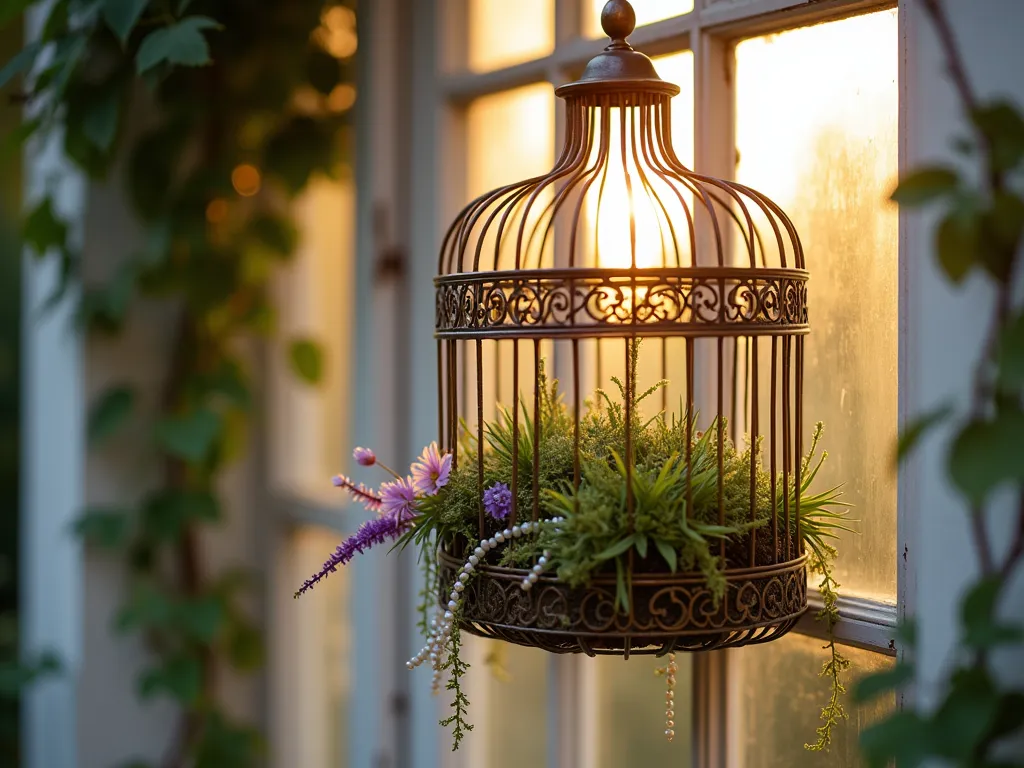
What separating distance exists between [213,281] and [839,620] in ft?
3.98

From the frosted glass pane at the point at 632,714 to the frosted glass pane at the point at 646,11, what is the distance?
0.71m

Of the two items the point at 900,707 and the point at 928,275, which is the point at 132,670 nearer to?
the point at 900,707

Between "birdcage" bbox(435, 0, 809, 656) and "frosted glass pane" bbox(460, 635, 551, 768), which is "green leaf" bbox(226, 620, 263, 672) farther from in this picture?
"birdcage" bbox(435, 0, 809, 656)

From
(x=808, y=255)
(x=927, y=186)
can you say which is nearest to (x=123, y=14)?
(x=808, y=255)

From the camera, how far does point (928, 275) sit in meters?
0.82

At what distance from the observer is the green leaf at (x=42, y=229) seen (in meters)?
1.52

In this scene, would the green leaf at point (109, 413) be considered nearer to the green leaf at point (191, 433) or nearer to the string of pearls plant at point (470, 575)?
the green leaf at point (191, 433)

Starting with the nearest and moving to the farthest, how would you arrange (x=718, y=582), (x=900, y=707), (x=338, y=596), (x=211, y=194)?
(x=718, y=582)
(x=900, y=707)
(x=211, y=194)
(x=338, y=596)

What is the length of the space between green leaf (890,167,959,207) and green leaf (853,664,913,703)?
0.31m

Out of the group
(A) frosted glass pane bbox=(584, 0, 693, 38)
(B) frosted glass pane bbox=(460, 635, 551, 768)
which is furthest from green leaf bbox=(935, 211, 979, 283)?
(B) frosted glass pane bbox=(460, 635, 551, 768)

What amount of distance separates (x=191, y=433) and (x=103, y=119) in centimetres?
56

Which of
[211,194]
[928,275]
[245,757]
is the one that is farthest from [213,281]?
[928,275]

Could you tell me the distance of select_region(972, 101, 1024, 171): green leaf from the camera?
1.95 feet

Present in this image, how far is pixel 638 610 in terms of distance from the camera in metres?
0.81
